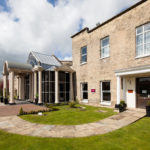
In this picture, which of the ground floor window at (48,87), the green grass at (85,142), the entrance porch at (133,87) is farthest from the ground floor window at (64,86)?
the green grass at (85,142)

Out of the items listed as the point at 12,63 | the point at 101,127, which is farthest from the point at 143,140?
the point at 12,63

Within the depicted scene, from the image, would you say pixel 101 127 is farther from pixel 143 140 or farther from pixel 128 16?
pixel 128 16

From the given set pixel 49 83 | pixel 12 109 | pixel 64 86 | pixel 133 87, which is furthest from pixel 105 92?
pixel 12 109

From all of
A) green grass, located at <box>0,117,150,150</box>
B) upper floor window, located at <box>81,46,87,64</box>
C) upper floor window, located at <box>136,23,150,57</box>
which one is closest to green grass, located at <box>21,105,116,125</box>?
green grass, located at <box>0,117,150,150</box>

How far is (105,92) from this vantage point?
13953mm

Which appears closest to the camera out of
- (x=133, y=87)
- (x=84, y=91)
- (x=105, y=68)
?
(x=133, y=87)

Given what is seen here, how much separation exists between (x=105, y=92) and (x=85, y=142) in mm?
9579

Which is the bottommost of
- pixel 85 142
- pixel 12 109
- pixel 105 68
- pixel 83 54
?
pixel 12 109

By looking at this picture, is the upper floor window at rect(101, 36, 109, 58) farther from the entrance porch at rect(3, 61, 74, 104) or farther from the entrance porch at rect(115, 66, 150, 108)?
the entrance porch at rect(3, 61, 74, 104)

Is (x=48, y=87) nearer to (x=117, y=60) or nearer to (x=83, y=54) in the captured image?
(x=83, y=54)

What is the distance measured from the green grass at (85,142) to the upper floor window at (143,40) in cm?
757

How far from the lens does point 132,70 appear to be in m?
10.3

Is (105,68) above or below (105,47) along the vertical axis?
below

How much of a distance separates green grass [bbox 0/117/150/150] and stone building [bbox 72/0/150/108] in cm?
599
